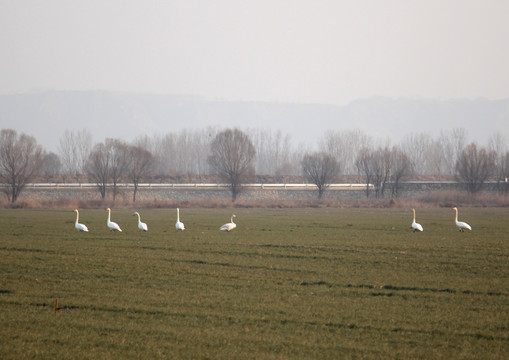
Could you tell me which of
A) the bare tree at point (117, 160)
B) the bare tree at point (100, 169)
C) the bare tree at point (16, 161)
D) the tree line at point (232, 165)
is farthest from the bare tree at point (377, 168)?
the bare tree at point (16, 161)

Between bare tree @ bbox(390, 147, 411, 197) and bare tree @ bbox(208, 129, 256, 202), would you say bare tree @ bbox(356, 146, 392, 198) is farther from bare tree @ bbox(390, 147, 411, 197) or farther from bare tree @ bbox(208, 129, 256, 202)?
bare tree @ bbox(208, 129, 256, 202)

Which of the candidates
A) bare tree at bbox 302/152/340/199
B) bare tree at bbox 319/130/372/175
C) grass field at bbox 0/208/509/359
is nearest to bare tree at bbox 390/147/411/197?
bare tree at bbox 302/152/340/199

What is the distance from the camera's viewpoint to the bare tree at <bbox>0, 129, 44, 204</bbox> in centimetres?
6925

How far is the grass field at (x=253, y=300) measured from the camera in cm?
909

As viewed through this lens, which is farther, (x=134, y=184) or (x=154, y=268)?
(x=134, y=184)

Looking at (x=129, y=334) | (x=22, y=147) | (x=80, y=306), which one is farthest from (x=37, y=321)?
(x=22, y=147)

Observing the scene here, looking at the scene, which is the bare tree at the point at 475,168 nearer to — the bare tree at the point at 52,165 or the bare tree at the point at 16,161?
the bare tree at the point at 16,161

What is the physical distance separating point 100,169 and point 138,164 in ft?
19.7

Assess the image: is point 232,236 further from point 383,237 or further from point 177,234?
point 383,237

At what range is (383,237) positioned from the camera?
25.8 m

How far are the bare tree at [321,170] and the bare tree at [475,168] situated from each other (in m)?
18.6

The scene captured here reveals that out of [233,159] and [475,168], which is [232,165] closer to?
[233,159]

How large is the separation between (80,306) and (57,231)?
17.7m

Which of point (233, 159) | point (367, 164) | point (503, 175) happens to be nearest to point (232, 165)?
point (233, 159)
